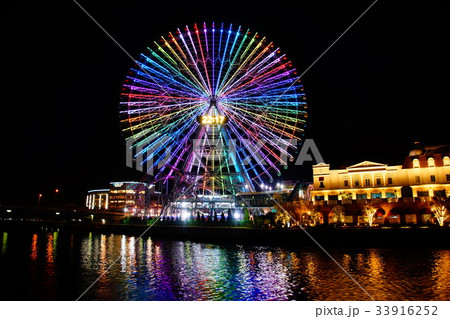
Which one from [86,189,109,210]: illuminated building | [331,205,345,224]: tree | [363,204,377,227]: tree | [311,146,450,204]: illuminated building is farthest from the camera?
[86,189,109,210]: illuminated building

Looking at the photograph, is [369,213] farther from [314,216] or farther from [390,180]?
[390,180]

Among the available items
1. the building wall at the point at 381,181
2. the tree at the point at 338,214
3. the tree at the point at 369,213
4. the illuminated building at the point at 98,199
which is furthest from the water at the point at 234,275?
the illuminated building at the point at 98,199

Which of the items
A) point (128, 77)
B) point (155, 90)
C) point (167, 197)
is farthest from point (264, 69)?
point (167, 197)

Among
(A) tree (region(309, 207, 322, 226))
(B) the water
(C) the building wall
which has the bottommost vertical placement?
(B) the water

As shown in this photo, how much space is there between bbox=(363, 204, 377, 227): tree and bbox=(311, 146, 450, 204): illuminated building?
272 centimetres

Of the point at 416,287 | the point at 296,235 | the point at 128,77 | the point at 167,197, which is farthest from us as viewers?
the point at 167,197

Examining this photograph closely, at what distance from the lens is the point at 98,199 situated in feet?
536

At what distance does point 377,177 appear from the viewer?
51.4 metres

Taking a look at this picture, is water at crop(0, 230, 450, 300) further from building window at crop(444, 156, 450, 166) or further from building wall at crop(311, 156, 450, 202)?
building window at crop(444, 156, 450, 166)

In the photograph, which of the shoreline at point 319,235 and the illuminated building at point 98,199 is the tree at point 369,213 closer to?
the shoreline at point 319,235

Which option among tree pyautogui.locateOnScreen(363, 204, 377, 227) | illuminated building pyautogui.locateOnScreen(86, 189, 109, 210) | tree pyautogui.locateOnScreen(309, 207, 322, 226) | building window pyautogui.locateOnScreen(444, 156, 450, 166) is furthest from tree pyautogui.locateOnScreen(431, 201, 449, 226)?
illuminated building pyautogui.locateOnScreen(86, 189, 109, 210)

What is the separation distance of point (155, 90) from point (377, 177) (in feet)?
107

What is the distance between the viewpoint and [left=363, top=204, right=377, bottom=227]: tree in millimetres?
43316
